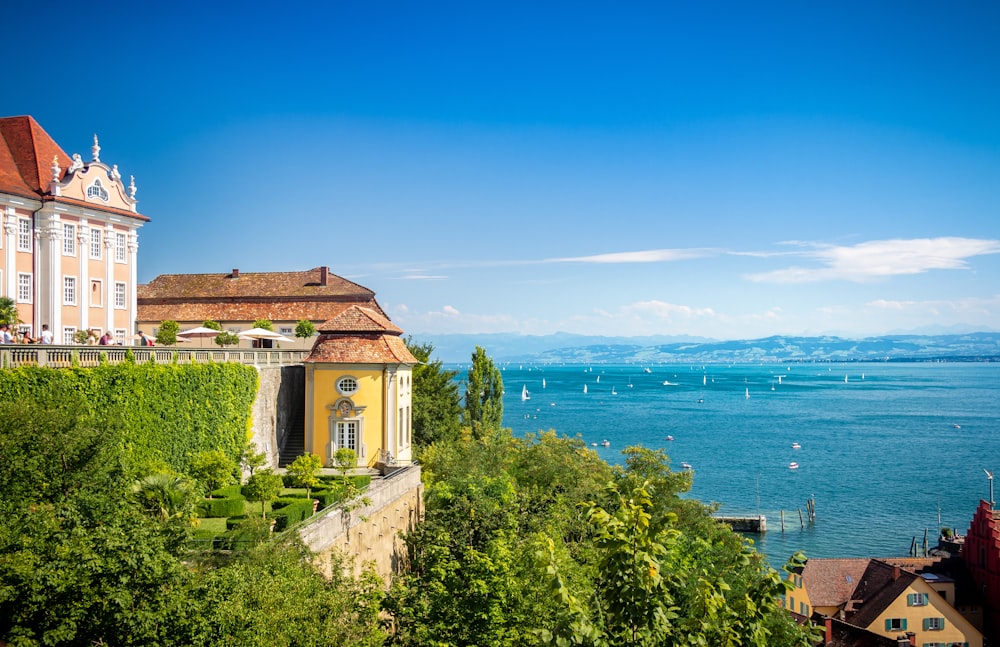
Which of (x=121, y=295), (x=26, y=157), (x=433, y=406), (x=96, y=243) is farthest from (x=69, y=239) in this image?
(x=433, y=406)

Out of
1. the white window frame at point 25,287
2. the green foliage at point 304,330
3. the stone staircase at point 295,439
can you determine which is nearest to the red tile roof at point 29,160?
the white window frame at point 25,287

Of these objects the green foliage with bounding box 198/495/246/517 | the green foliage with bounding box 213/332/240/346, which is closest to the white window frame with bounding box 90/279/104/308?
the green foliage with bounding box 213/332/240/346

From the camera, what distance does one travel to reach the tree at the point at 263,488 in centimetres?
2745

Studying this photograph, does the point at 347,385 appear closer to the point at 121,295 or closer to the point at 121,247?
the point at 121,295

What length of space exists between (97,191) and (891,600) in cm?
4885

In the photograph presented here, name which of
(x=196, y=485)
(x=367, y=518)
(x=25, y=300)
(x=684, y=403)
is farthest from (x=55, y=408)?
(x=684, y=403)

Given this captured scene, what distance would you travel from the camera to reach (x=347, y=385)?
3878 cm

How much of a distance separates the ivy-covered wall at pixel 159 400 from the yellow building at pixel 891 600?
107 feet

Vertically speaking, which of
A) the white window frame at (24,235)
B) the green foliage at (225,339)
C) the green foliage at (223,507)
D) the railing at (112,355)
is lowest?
the green foliage at (223,507)

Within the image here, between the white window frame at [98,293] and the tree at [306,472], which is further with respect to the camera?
the white window frame at [98,293]

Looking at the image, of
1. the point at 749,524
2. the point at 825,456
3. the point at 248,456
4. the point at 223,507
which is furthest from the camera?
the point at 825,456

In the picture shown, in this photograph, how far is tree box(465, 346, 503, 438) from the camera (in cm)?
6344

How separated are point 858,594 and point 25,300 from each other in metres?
48.9

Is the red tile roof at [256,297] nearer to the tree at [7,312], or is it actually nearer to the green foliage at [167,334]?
the green foliage at [167,334]
